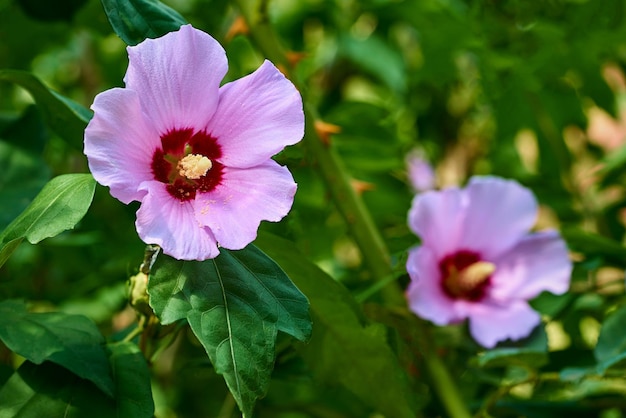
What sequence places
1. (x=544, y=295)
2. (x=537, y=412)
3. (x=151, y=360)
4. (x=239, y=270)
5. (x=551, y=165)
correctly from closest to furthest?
(x=239, y=270), (x=151, y=360), (x=537, y=412), (x=544, y=295), (x=551, y=165)

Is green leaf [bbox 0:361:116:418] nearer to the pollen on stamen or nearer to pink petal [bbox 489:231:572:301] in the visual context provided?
the pollen on stamen

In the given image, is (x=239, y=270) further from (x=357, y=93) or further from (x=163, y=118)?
(x=357, y=93)

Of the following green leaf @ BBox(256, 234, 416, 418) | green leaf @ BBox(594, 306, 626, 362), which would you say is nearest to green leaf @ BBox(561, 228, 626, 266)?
→ green leaf @ BBox(594, 306, 626, 362)

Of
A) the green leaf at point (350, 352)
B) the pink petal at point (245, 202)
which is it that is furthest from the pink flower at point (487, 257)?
the pink petal at point (245, 202)

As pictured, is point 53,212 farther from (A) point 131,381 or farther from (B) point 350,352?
(B) point 350,352

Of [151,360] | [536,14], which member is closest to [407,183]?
[536,14]

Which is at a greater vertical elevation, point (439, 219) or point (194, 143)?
point (194, 143)

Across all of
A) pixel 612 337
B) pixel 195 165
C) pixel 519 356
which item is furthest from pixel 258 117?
pixel 612 337
